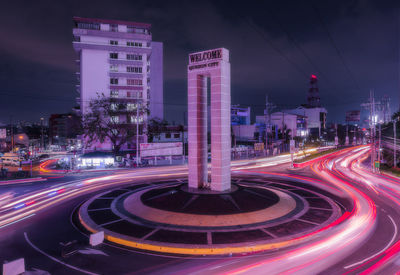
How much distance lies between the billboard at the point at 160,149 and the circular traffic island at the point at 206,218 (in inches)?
841

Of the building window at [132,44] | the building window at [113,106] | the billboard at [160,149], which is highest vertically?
the building window at [132,44]

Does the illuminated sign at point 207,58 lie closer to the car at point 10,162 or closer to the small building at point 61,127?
the car at point 10,162

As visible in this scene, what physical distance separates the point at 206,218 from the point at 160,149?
97.1 feet

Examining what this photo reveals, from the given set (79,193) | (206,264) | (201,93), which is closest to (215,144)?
(201,93)

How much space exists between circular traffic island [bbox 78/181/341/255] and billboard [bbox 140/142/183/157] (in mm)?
21358

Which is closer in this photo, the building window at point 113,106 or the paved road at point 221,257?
the paved road at point 221,257

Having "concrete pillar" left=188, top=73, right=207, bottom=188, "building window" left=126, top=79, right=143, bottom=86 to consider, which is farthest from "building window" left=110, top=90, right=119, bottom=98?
"concrete pillar" left=188, top=73, right=207, bottom=188

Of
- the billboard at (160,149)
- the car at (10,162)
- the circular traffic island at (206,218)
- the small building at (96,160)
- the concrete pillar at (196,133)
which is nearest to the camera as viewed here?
the circular traffic island at (206,218)

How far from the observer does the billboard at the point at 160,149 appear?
42.6m

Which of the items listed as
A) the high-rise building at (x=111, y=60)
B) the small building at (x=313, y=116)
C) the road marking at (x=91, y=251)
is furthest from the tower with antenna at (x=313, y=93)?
the road marking at (x=91, y=251)

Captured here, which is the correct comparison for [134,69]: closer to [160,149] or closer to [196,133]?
[160,149]

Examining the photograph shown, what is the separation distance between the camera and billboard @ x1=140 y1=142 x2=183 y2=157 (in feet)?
140

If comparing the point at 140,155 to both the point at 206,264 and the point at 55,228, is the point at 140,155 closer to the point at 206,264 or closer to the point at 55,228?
the point at 55,228

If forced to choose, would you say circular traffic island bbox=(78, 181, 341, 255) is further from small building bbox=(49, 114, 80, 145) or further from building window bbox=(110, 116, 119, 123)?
small building bbox=(49, 114, 80, 145)
